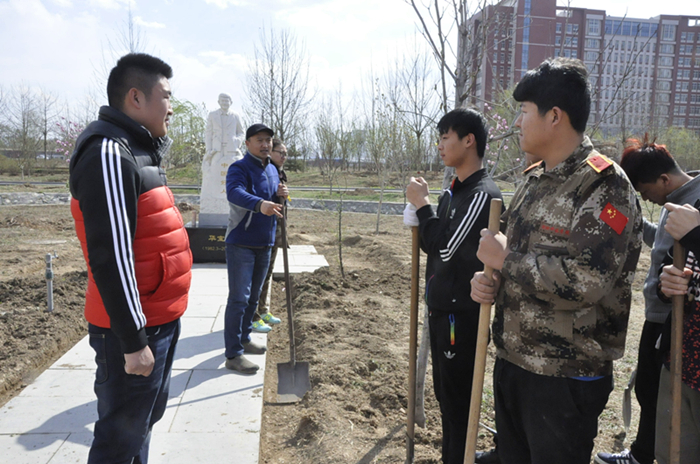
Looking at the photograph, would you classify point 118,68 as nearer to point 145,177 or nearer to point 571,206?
point 145,177

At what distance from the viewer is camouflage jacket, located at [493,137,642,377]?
1.52m

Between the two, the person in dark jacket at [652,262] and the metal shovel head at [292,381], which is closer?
the person in dark jacket at [652,262]

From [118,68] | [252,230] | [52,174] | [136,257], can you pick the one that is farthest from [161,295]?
[52,174]

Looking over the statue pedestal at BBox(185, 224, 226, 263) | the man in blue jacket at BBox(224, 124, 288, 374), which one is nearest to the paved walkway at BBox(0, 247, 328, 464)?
the man in blue jacket at BBox(224, 124, 288, 374)

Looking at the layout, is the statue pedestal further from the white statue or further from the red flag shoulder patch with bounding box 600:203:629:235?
the red flag shoulder patch with bounding box 600:203:629:235

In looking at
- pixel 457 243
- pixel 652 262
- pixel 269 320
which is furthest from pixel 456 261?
pixel 269 320

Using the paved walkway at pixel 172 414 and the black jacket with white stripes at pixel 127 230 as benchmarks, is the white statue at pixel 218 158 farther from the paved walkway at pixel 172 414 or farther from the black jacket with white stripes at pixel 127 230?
the black jacket with white stripes at pixel 127 230

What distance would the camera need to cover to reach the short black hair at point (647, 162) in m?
2.53

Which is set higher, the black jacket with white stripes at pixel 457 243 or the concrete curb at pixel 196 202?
the black jacket with white stripes at pixel 457 243

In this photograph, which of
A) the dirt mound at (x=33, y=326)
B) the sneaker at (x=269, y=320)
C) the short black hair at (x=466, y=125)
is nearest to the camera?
the short black hair at (x=466, y=125)

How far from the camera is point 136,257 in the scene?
191cm

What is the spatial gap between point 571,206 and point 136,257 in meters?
1.61

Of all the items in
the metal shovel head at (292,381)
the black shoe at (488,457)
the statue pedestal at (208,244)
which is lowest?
the metal shovel head at (292,381)

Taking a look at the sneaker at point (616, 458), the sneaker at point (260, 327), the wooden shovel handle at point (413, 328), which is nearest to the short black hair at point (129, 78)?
the wooden shovel handle at point (413, 328)
